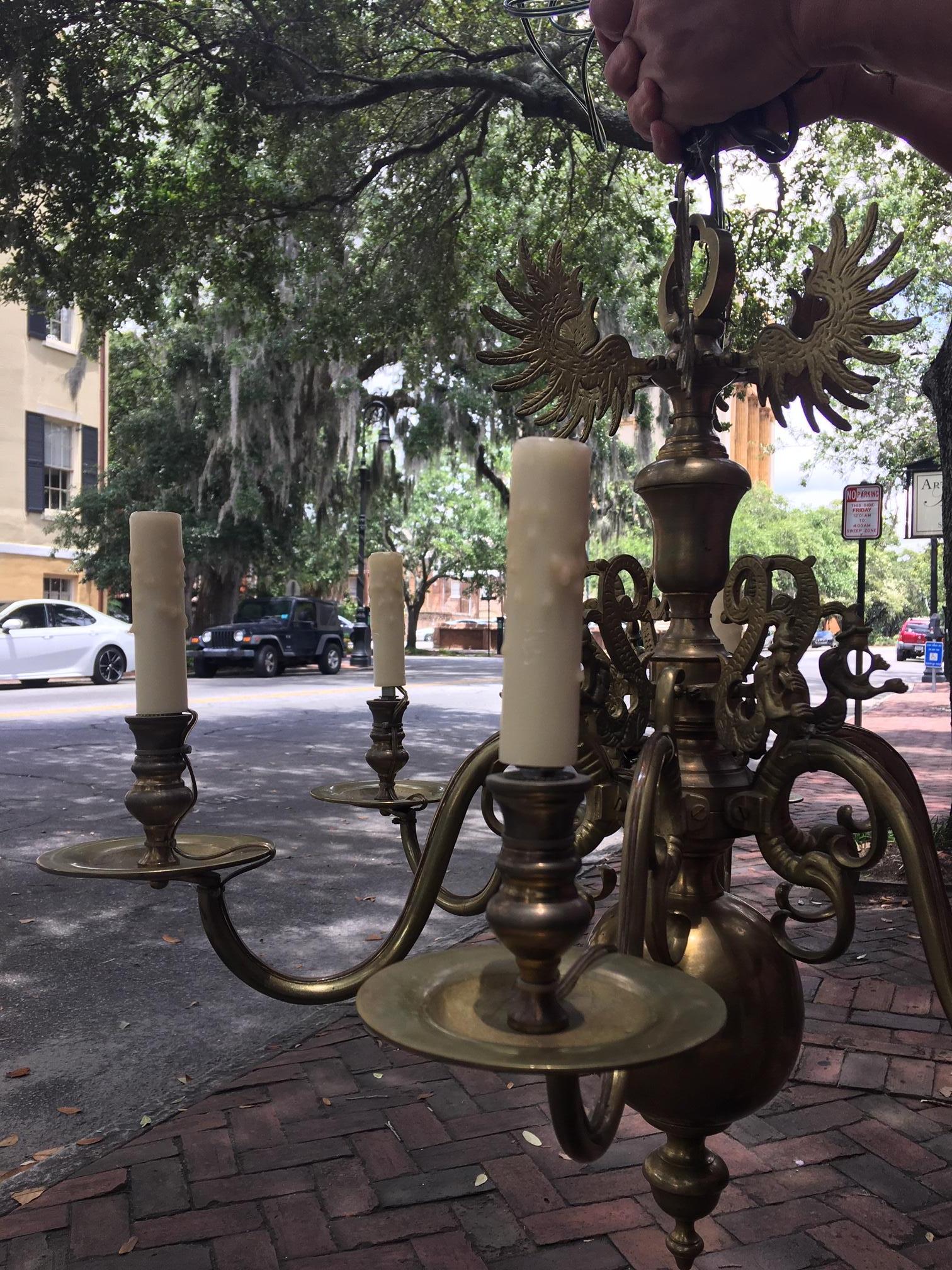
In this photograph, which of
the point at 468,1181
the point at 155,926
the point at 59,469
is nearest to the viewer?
the point at 468,1181

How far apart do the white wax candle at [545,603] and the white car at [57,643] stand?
697 inches

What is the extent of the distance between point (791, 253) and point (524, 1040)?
31.5 feet

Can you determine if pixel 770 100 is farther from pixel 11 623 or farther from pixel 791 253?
pixel 11 623

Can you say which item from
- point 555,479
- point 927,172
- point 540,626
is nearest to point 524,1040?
point 540,626

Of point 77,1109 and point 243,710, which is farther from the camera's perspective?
point 243,710

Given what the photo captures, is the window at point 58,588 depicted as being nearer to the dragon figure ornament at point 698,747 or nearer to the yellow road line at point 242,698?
the yellow road line at point 242,698

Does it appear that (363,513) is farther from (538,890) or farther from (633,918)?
(538,890)

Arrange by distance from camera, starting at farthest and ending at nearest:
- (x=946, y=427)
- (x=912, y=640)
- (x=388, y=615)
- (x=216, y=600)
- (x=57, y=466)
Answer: (x=912, y=640) → (x=57, y=466) → (x=216, y=600) → (x=946, y=427) → (x=388, y=615)

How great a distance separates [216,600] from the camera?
85.0ft

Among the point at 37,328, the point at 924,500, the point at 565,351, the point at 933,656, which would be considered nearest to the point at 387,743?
the point at 565,351

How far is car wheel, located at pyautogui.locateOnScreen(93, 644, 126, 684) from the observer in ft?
63.2

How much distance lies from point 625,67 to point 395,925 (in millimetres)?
995

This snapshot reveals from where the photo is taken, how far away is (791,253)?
Result: 9.09 m

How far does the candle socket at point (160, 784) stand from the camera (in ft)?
3.76
